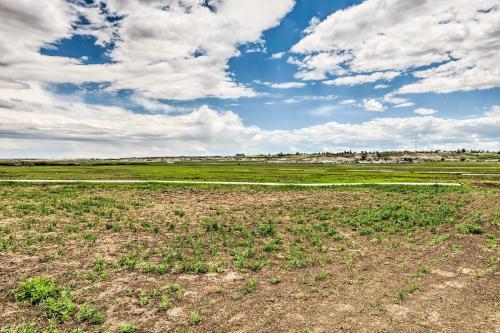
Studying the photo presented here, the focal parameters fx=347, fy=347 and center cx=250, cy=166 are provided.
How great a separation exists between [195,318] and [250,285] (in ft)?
10.5

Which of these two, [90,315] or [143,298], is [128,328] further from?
[143,298]

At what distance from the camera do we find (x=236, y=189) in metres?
43.4

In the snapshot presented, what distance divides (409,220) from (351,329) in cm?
1725

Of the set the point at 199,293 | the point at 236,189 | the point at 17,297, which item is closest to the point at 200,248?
the point at 199,293

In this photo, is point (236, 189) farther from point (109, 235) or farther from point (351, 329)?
point (351, 329)

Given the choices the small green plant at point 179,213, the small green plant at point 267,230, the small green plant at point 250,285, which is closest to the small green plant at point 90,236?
the small green plant at point 179,213

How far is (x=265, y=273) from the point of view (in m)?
15.3

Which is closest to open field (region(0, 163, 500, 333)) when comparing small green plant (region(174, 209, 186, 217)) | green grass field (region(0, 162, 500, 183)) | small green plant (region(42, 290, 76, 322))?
small green plant (region(42, 290, 76, 322))

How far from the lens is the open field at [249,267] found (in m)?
11.0

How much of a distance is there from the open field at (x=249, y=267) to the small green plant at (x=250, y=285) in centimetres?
5

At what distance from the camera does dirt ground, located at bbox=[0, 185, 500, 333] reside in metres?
10.9

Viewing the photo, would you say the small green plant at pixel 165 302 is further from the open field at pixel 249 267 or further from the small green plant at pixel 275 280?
the small green plant at pixel 275 280

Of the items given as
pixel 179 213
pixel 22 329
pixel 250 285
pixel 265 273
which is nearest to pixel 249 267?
pixel 265 273

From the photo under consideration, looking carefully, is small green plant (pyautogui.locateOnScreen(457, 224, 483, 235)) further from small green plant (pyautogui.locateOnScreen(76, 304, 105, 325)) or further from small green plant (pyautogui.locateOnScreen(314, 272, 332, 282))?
small green plant (pyautogui.locateOnScreen(76, 304, 105, 325))
